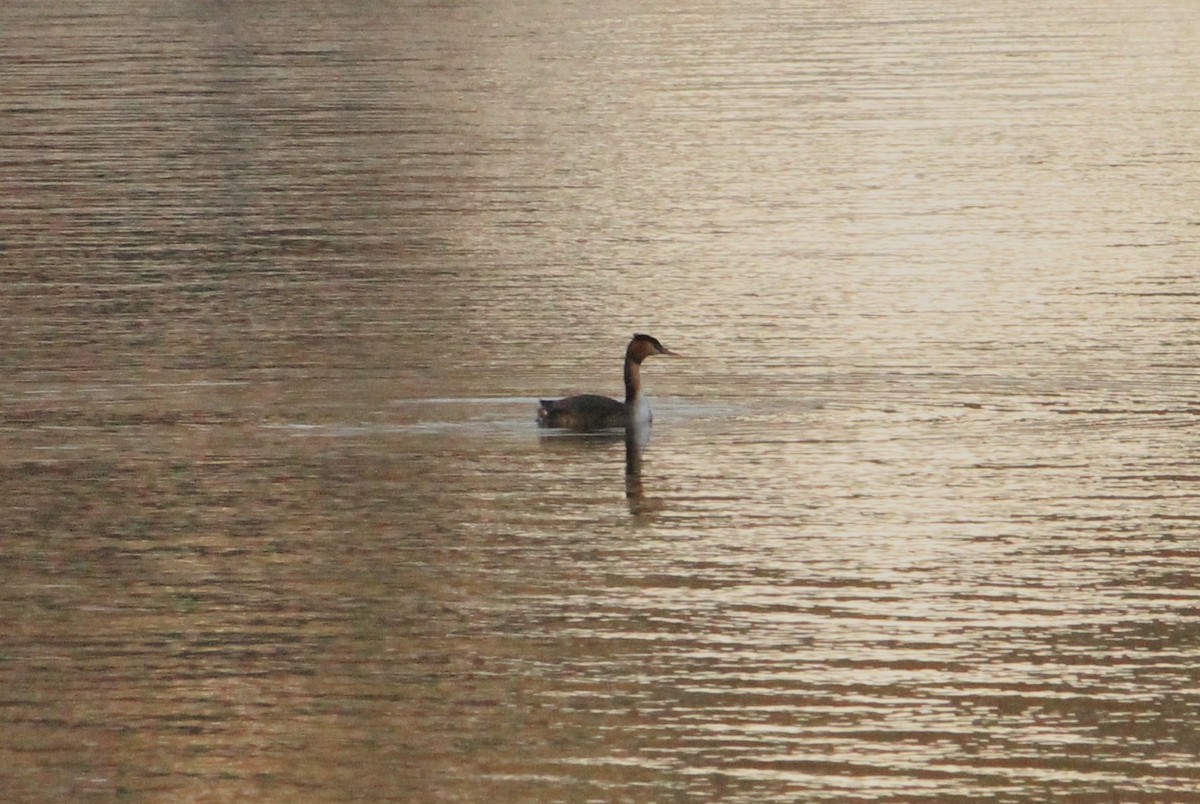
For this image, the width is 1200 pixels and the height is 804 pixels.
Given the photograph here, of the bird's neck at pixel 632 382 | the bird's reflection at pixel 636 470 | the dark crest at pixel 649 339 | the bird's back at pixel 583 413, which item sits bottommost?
the bird's reflection at pixel 636 470

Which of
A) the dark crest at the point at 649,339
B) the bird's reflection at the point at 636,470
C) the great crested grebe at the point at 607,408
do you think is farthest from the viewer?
the dark crest at the point at 649,339

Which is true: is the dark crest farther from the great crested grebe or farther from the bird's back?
the bird's back

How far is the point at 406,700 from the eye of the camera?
14281 mm

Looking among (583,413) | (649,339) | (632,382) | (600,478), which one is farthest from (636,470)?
(649,339)

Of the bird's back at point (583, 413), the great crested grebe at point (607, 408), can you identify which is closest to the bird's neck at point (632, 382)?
the great crested grebe at point (607, 408)

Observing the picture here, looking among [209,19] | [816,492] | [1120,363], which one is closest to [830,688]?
[816,492]

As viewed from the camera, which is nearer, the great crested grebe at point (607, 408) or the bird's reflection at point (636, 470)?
the bird's reflection at point (636, 470)

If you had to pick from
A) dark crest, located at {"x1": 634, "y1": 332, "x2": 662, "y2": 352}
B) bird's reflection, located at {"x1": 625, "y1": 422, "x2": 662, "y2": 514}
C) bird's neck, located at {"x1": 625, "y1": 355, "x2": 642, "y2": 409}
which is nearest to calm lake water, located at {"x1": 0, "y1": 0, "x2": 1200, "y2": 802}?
bird's reflection, located at {"x1": 625, "y1": 422, "x2": 662, "y2": 514}

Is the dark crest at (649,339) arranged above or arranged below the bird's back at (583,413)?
above

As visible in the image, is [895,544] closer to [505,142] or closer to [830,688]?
[830,688]

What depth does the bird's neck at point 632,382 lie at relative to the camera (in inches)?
868

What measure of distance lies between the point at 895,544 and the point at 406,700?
4.65 metres

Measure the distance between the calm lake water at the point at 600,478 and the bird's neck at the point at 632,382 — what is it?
382 mm

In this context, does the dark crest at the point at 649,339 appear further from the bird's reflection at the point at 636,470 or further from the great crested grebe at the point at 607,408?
Answer: the bird's reflection at the point at 636,470
